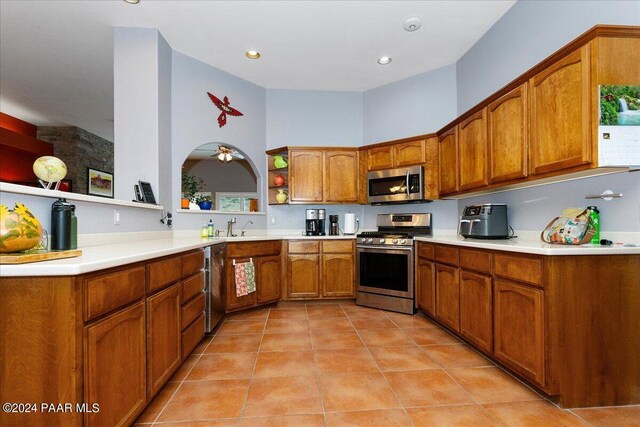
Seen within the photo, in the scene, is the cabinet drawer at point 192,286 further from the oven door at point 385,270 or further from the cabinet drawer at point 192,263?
the oven door at point 385,270

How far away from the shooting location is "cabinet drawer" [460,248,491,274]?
2.33 meters

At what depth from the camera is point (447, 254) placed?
2953 mm

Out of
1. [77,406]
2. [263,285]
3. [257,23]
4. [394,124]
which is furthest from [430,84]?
[77,406]

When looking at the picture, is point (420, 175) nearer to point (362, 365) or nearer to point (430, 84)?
point (430, 84)

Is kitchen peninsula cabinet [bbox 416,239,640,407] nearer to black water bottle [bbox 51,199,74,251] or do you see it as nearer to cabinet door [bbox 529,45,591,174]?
cabinet door [bbox 529,45,591,174]

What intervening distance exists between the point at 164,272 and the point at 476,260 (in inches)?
85.8

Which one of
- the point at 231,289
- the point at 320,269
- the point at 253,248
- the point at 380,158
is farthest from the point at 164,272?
the point at 380,158

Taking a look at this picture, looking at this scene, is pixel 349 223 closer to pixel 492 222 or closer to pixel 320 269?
pixel 320 269

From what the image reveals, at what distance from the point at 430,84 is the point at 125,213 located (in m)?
3.76

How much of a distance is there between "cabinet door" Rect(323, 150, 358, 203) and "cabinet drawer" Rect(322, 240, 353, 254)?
581 millimetres

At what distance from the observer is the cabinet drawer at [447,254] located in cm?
282

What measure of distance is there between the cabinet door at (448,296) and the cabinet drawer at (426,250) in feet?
0.55

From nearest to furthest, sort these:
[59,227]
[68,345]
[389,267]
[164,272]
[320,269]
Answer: [68,345]
[59,227]
[164,272]
[389,267]
[320,269]

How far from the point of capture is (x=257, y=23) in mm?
3197
